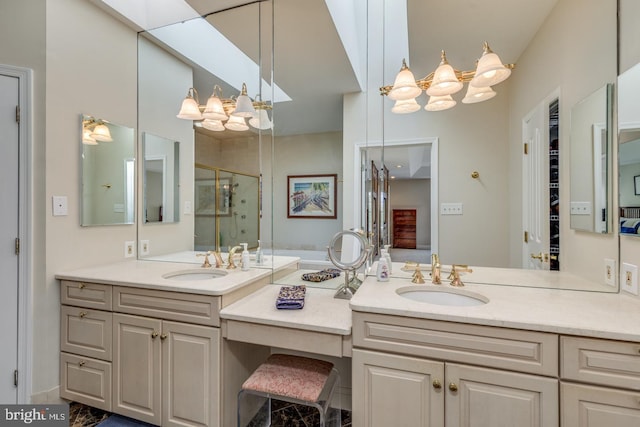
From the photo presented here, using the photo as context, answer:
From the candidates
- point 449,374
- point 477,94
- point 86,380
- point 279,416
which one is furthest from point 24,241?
point 477,94

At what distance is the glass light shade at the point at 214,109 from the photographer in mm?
2248

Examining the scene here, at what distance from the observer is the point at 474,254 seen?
66.6 inches

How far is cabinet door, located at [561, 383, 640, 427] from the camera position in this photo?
0.97 m

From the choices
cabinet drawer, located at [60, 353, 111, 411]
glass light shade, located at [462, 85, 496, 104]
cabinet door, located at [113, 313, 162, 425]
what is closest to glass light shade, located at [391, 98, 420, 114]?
glass light shade, located at [462, 85, 496, 104]

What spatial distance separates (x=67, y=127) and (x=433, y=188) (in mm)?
2339

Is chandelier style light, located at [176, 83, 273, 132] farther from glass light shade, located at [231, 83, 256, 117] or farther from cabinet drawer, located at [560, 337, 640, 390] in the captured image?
cabinet drawer, located at [560, 337, 640, 390]

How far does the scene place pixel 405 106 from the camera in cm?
179

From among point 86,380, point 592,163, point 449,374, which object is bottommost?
point 86,380

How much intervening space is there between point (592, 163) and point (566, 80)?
46cm

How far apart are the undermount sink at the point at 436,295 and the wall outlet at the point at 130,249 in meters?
2.04

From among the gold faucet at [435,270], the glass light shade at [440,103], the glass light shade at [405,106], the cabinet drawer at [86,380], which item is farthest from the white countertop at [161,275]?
the glass light shade at [440,103]

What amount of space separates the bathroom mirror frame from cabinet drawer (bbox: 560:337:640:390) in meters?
0.64

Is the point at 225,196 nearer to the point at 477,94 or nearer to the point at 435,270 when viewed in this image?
the point at 435,270

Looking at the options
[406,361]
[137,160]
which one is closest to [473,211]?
[406,361]
